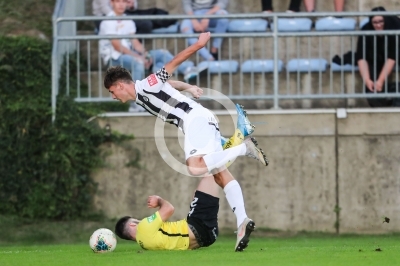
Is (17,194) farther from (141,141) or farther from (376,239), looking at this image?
(376,239)

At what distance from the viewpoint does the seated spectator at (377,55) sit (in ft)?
48.2

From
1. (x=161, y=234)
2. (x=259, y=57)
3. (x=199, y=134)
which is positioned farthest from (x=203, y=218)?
(x=259, y=57)

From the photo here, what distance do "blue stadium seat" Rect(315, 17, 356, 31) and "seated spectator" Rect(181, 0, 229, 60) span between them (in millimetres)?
1440

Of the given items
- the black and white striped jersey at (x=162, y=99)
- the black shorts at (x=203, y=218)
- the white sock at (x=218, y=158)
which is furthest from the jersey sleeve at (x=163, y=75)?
the black shorts at (x=203, y=218)

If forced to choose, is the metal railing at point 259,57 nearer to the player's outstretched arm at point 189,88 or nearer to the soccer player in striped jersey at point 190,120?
the player's outstretched arm at point 189,88

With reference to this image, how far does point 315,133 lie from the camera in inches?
584

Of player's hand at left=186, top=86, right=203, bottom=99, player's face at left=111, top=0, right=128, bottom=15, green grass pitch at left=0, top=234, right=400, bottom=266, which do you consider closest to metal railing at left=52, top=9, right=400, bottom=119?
player's face at left=111, top=0, right=128, bottom=15

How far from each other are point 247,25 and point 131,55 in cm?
189

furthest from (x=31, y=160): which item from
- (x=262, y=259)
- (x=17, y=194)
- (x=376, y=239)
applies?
(x=262, y=259)

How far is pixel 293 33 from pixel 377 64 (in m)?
1.37

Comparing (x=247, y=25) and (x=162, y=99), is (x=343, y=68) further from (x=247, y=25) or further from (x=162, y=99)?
(x=162, y=99)

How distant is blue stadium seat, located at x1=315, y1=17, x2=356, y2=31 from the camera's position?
15203mm

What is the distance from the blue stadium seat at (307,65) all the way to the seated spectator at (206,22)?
1125mm

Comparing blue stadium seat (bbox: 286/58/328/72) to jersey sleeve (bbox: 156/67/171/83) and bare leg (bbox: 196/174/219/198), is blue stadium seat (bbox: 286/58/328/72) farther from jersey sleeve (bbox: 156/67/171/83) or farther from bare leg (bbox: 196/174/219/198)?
jersey sleeve (bbox: 156/67/171/83)
